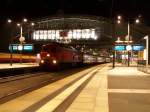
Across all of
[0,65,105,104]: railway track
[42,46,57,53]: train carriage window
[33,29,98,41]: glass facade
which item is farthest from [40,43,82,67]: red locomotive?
[33,29,98,41]: glass facade

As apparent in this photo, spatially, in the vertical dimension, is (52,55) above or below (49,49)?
below

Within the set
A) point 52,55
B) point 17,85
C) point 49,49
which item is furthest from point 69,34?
point 17,85

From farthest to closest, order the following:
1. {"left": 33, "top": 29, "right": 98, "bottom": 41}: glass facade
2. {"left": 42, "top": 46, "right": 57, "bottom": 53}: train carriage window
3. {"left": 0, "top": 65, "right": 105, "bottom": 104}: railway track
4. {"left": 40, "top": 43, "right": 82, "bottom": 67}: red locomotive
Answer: {"left": 33, "top": 29, "right": 98, "bottom": 41}: glass facade → {"left": 42, "top": 46, "right": 57, "bottom": 53}: train carriage window → {"left": 40, "top": 43, "right": 82, "bottom": 67}: red locomotive → {"left": 0, "top": 65, "right": 105, "bottom": 104}: railway track

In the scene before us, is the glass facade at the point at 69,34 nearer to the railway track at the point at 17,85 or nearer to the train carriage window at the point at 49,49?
the train carriage window at the point at 49,49

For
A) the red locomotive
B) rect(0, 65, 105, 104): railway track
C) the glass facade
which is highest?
the glass facade

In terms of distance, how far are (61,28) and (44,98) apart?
105984mm

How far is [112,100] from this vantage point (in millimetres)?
14711

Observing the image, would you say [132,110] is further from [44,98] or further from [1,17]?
[1,17]

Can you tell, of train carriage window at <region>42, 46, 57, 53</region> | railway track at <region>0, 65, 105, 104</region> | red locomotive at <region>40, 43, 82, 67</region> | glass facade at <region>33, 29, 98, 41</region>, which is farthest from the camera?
glass facade at <region>33, 29, 98, 41</region>

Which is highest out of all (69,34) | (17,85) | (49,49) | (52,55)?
(69,34)

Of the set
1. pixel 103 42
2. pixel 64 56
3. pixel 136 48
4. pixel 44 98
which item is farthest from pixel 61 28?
pixel 44 98

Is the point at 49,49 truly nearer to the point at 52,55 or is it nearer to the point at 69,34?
the point at 52,55

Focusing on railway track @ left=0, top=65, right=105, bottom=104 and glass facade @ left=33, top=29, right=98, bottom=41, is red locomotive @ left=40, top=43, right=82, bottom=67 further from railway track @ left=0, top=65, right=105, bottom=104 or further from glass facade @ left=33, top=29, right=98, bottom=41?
glass facade @ left=33, top=29, right=98, bottom=41

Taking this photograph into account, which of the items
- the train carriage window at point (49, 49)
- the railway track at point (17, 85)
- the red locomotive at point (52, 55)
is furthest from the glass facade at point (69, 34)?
the railway track at point (17, 85)
